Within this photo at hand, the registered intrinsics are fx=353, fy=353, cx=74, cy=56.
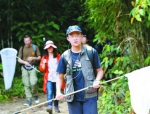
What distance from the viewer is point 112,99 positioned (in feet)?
20.9

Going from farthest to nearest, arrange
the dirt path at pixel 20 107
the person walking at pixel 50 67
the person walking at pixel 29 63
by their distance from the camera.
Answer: the person walking at pixel 29 63 → the dirt path at pixel 20 107 → the person walking at pixel 50 67

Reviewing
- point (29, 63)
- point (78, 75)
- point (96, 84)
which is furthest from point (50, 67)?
point (96, 84)

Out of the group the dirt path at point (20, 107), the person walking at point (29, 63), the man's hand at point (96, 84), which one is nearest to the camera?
the man's hand at point (96, 84)

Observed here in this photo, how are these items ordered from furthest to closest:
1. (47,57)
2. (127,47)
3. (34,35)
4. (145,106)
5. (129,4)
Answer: (34,35) < (47,57) < (127,47) < (129,4) < (145,106)

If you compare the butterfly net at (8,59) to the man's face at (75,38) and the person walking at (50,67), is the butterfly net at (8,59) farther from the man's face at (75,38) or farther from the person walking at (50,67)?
the man's face at (75,38)

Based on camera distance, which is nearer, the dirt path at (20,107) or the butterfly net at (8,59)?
the dirt path at (20,107)

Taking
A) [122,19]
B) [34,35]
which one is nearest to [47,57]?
[122,19]

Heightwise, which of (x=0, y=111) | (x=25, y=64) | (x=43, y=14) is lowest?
(x=0, y=111)

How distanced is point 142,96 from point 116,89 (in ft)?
5.84

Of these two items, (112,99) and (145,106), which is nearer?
(145,106)

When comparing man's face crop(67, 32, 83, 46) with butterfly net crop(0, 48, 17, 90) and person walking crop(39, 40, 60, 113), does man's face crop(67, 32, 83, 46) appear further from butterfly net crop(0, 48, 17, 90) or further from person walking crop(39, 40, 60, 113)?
butterfly net crop(0, 48, 17, 90)

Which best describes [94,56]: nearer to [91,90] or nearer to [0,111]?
[91,90]

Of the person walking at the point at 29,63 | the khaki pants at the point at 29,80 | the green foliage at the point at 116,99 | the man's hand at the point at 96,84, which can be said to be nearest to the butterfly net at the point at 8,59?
the person walking at the point at 29,63

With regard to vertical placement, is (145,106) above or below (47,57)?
below
